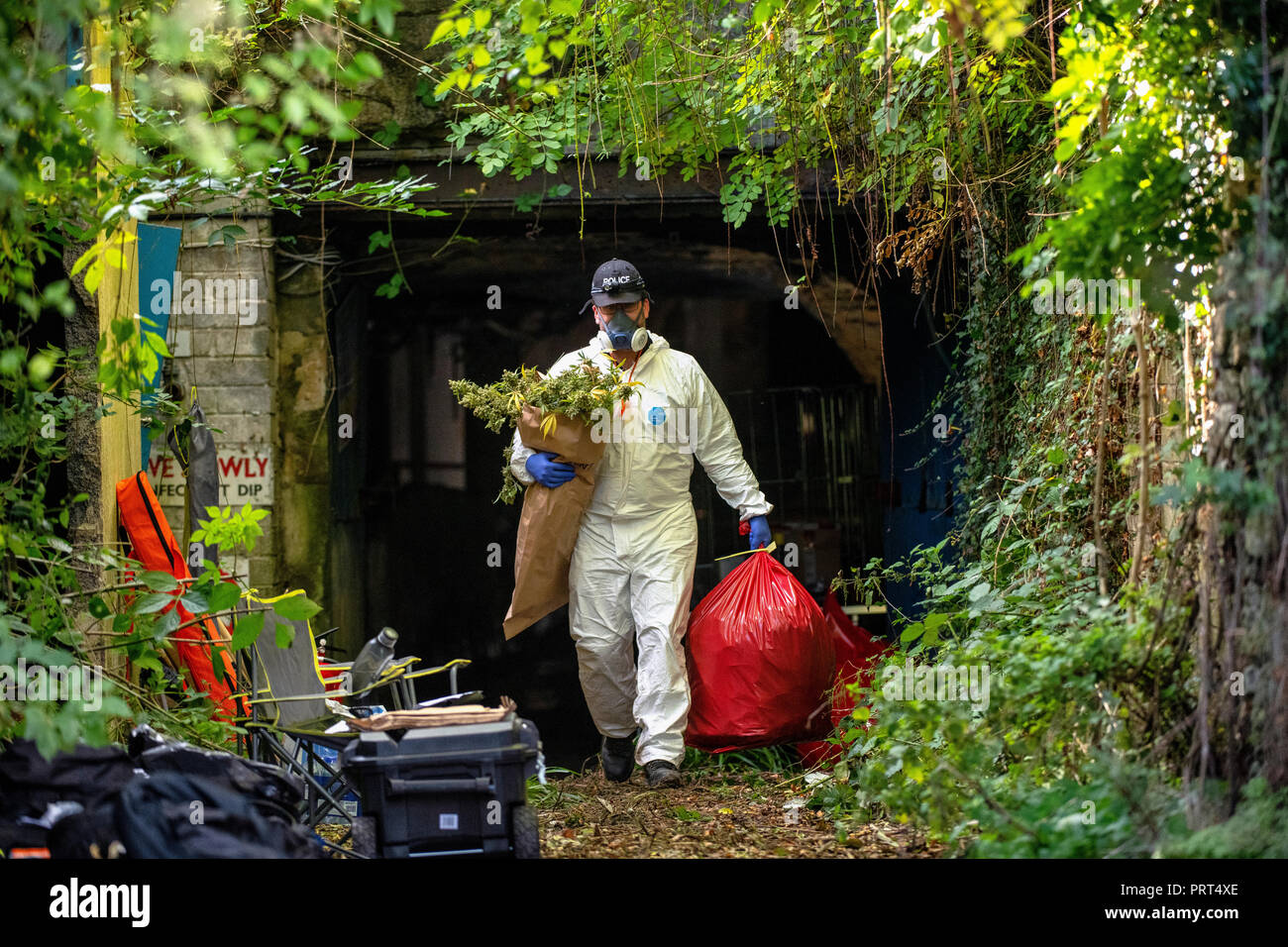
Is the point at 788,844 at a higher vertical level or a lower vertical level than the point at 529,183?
lower

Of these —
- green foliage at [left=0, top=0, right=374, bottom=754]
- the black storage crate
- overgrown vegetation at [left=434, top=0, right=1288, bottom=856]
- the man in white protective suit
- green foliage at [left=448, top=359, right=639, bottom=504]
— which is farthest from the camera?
the man in white protective suit

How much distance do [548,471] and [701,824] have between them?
1407mm

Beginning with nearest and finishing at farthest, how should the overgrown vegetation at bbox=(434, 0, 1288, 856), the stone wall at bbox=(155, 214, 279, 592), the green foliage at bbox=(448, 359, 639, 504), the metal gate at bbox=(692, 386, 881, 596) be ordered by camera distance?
the overgrown vegetation at bbox=(434, 0, 1288, 856), the green foliage at bbox=(448, 359, 639, 504), the stone wall at bbox=(155, 214, 279, 592), the metal gate at bbox=(692, 386, 881, 596)

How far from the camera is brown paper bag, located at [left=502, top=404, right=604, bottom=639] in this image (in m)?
4.41

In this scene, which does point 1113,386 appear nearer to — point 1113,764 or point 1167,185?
point 1167,185

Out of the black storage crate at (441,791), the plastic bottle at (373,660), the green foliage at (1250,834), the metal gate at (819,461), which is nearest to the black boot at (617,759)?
the plastic bottle at (373,660)

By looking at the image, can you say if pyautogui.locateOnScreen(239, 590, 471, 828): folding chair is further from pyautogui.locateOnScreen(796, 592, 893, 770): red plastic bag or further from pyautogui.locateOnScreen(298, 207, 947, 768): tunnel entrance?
pyautogui.locateOnScreen(298, 207, 947, 768): tunnel entrance

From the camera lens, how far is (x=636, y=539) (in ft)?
15.4

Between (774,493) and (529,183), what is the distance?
217 centimetres

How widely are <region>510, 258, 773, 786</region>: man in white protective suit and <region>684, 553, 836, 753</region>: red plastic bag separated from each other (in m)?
0.16

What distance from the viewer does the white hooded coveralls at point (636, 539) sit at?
15.2 feet

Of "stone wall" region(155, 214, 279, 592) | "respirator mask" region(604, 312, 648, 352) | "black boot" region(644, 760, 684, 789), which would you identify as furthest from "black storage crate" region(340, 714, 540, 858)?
"stone wall" region(155, 214, 279, 592)

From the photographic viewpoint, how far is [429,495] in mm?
6586
